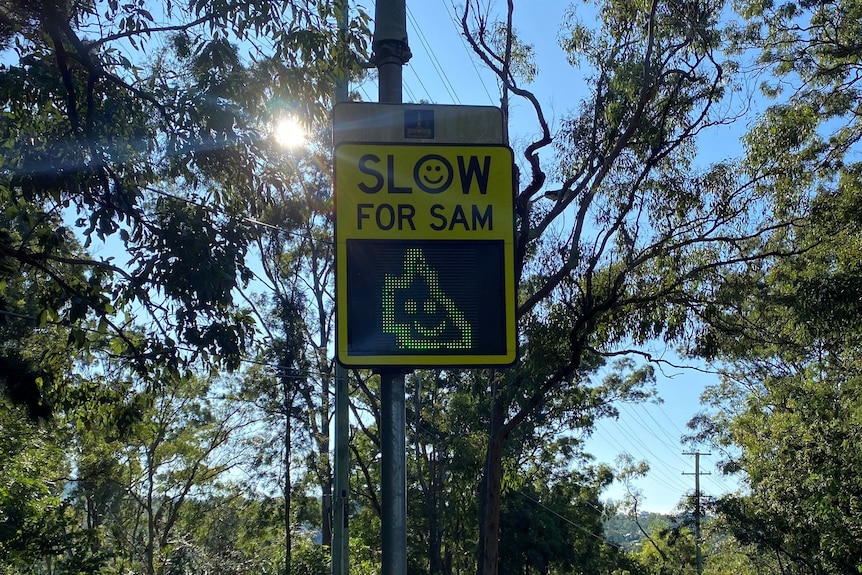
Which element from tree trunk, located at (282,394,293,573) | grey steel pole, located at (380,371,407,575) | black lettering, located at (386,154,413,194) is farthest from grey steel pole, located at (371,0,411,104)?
tree trunk, located at (282,394,293,573)

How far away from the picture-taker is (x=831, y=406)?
1571 centimetres

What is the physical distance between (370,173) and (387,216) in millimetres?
168

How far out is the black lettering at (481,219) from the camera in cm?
290

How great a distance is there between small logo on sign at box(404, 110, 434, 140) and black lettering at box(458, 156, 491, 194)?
161 millimetres

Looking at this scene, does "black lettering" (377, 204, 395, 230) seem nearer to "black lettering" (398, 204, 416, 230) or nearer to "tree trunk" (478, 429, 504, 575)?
"black lettering" (398, 204, 416, 230)

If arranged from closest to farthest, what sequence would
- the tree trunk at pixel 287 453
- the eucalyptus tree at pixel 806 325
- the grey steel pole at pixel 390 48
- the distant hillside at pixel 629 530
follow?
the grey steel pole at pixel 390 48 < the eucalyptus tree at pixel 806 325 < the tree trunk at pixel 287 453 < the distant hillside at pixel 629 530

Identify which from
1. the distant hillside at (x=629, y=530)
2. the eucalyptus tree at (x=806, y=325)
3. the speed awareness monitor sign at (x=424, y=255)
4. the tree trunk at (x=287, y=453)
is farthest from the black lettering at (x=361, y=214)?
the distant hillside at (x=629, y=530)

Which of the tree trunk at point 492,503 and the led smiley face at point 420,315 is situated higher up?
the led smiley face at point 420,315

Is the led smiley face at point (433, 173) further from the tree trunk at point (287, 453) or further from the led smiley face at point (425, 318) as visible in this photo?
the tree trunk at point (287, 453)

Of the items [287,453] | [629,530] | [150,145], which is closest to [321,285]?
[287,453]

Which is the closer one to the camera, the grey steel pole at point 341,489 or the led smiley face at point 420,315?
the led smiley face at point 420,315

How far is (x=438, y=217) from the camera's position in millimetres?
2893

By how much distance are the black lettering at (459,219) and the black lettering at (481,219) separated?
1.3 inches

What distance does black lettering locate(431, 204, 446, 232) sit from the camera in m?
2.88
